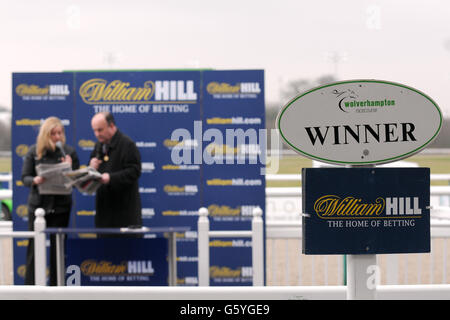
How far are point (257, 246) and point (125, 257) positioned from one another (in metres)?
1.05

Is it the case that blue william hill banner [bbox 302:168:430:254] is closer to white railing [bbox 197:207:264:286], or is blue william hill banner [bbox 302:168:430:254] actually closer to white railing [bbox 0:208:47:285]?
white railing [bbox 197:207:264:286]

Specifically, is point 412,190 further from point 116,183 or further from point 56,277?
point 56,277

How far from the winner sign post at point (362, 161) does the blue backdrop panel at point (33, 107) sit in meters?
4.15

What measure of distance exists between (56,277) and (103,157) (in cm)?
102

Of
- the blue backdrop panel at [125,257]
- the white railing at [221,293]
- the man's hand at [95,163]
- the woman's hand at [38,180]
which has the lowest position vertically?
the blue backdrop panel at [125,257]

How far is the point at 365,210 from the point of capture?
166 centimetres

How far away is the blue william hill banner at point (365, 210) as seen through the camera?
1657 millimetres

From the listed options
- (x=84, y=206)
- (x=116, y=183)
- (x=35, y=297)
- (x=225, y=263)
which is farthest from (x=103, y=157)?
(x=35, y=297)

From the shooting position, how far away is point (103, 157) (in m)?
5.11

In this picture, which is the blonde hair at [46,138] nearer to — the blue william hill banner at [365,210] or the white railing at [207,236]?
the white railing at [207,236]

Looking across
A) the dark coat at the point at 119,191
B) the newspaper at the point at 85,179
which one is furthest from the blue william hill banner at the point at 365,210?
the dark coat at the point at 119,191

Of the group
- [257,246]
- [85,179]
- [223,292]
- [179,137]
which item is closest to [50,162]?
[85,179]

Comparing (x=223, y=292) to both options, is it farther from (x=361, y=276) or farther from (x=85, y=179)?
(x=85, y=179)
